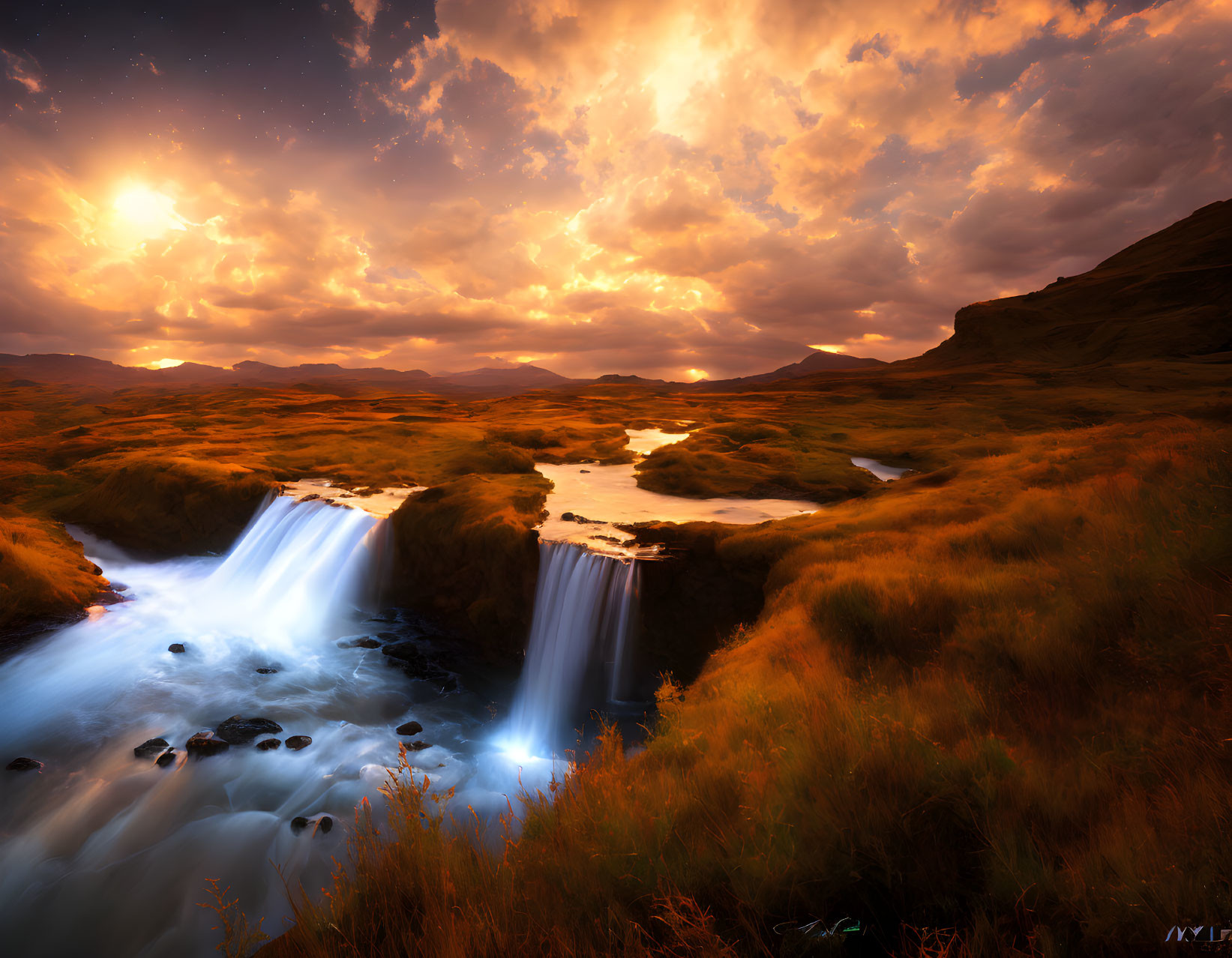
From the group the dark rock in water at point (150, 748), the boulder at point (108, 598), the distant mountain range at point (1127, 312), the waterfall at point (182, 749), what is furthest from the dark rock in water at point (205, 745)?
the distant mountain range at point (1127, 312)

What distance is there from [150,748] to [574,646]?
374 inches

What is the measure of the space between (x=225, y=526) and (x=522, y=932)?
26.6 meters

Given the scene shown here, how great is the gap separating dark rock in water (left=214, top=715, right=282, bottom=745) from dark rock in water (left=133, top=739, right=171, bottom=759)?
37.7 inches

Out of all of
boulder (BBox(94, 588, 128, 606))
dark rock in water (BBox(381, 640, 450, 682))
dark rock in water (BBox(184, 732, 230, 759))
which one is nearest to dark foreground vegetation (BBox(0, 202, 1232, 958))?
dark rock in water (BBox(184, 732, 230, 759))

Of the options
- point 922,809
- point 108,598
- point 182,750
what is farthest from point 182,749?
point 922,809

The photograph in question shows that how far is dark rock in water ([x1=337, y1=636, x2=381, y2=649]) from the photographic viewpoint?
53.8ft

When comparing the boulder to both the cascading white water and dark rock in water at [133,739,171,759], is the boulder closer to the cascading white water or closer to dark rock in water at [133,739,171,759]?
the cascading white water

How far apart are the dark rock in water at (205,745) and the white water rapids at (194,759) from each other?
0.18m

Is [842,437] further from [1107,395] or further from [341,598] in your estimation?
[341,598]

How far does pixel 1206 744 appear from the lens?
2.84 metres

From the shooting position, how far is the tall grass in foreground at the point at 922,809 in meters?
2.49

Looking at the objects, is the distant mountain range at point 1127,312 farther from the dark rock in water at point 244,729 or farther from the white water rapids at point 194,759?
the dark rock in water at point 244,729

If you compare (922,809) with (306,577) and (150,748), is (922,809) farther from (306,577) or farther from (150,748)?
(306,577)

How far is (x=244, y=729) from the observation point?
1205 cm
